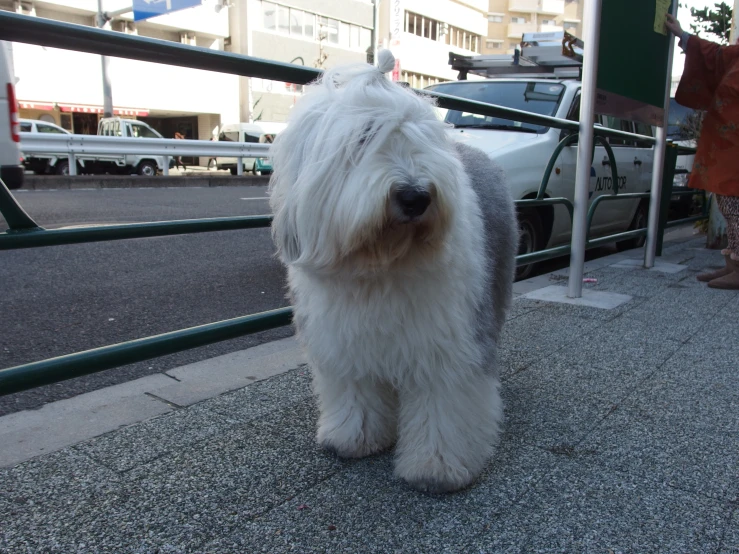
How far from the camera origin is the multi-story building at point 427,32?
1800 inches

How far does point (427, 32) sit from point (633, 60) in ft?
160

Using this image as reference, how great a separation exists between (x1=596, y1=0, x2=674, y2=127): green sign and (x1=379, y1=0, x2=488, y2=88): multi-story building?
38249 mm

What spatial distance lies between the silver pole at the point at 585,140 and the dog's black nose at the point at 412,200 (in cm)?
319

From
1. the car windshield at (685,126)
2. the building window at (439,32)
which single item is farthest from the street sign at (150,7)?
the building window at (439,32)

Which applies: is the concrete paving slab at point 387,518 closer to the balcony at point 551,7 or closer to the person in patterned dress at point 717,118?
the person in patterned dress at point 717,118

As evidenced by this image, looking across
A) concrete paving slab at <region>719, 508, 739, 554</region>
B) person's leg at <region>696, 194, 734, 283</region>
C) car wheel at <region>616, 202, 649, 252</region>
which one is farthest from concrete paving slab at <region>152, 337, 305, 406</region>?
car wheel at <region>616, 202, 649, 252</region>

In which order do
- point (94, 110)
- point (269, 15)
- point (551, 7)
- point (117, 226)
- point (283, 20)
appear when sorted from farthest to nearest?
point (551, 7), point (283, 20), point (269, 15), point (94, 110), point (117, 226)

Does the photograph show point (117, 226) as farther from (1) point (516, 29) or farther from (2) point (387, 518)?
(1) point (516, 29)

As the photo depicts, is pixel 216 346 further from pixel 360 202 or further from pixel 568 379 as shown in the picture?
pixel 360 202

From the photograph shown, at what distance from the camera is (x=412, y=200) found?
1.74m

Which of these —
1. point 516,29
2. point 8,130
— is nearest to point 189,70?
point 8,130

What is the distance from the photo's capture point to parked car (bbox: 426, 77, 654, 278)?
17.8ft

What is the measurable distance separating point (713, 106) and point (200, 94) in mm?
36534

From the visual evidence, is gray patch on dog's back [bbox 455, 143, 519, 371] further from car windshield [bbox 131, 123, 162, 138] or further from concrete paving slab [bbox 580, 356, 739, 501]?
car windshield [bbox 131, 123, 162, 138]
